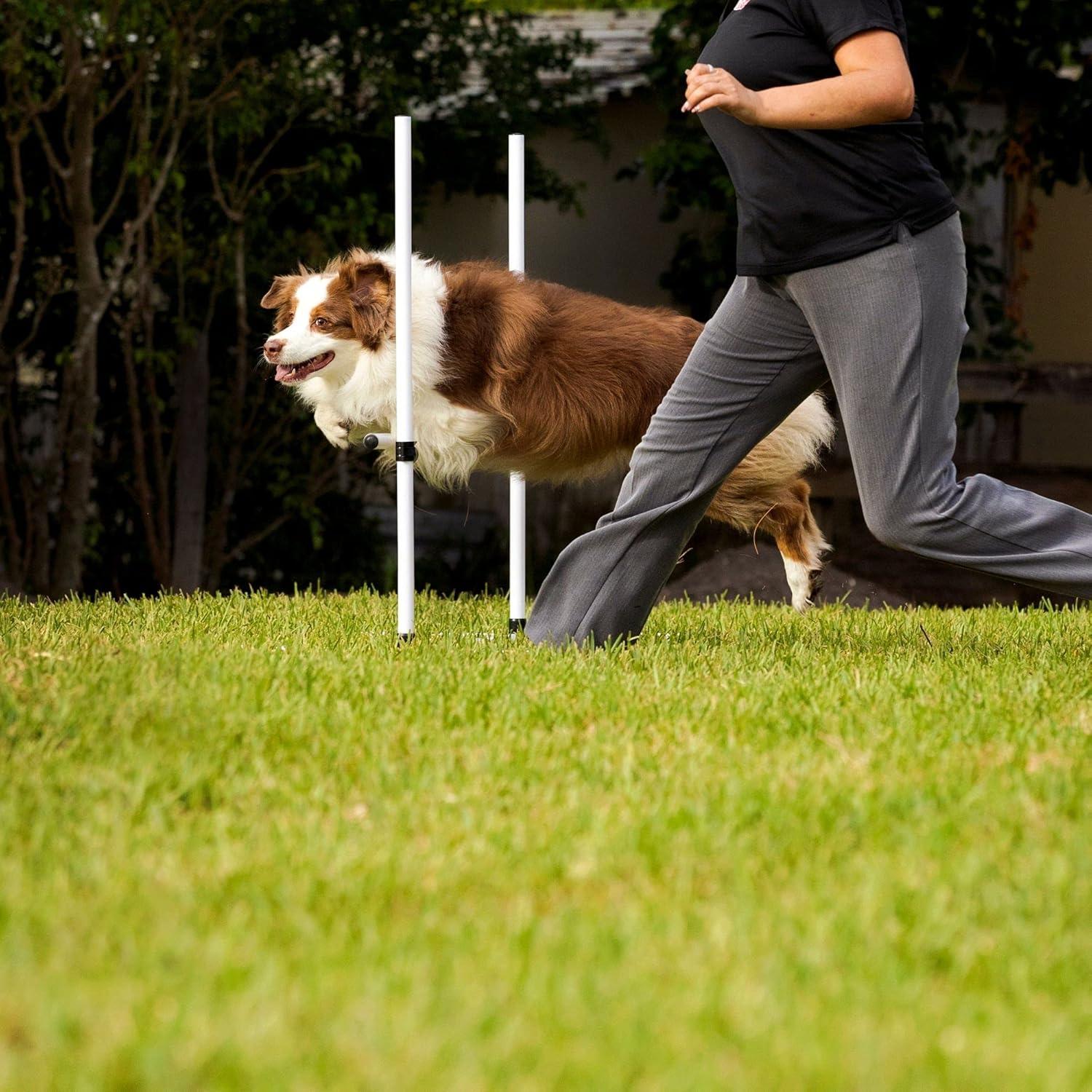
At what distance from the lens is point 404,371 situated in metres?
4.73

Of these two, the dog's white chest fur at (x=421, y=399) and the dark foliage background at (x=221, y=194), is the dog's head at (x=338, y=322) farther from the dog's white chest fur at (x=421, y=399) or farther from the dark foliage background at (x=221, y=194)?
the dark foliage background at (x=221, y=194)

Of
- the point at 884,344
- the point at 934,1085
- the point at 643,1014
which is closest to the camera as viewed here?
the point at 934,1085

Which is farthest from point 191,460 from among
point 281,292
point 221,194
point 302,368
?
point 302,368

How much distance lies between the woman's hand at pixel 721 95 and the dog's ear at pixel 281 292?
2.37m

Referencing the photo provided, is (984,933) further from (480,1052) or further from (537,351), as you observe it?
(537,351)

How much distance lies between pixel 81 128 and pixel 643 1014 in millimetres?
6843

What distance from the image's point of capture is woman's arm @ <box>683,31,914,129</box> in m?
3.51

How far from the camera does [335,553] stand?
351 inches

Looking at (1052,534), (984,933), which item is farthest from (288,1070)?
(1052,534)

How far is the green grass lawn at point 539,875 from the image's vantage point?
1.73 meters

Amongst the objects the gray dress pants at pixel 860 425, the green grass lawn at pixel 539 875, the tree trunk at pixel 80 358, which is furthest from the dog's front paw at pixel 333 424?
the tree trunk at pixel 80 358

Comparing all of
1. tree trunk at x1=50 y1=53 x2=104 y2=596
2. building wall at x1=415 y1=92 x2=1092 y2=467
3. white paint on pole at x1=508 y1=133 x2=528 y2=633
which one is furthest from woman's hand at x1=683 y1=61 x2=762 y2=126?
building wall at x1=415 y1=92 x2=1092 y2=467

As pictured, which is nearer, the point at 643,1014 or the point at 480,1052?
the point at 480,1052

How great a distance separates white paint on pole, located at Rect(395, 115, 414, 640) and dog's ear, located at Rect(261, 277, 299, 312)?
887 mm
